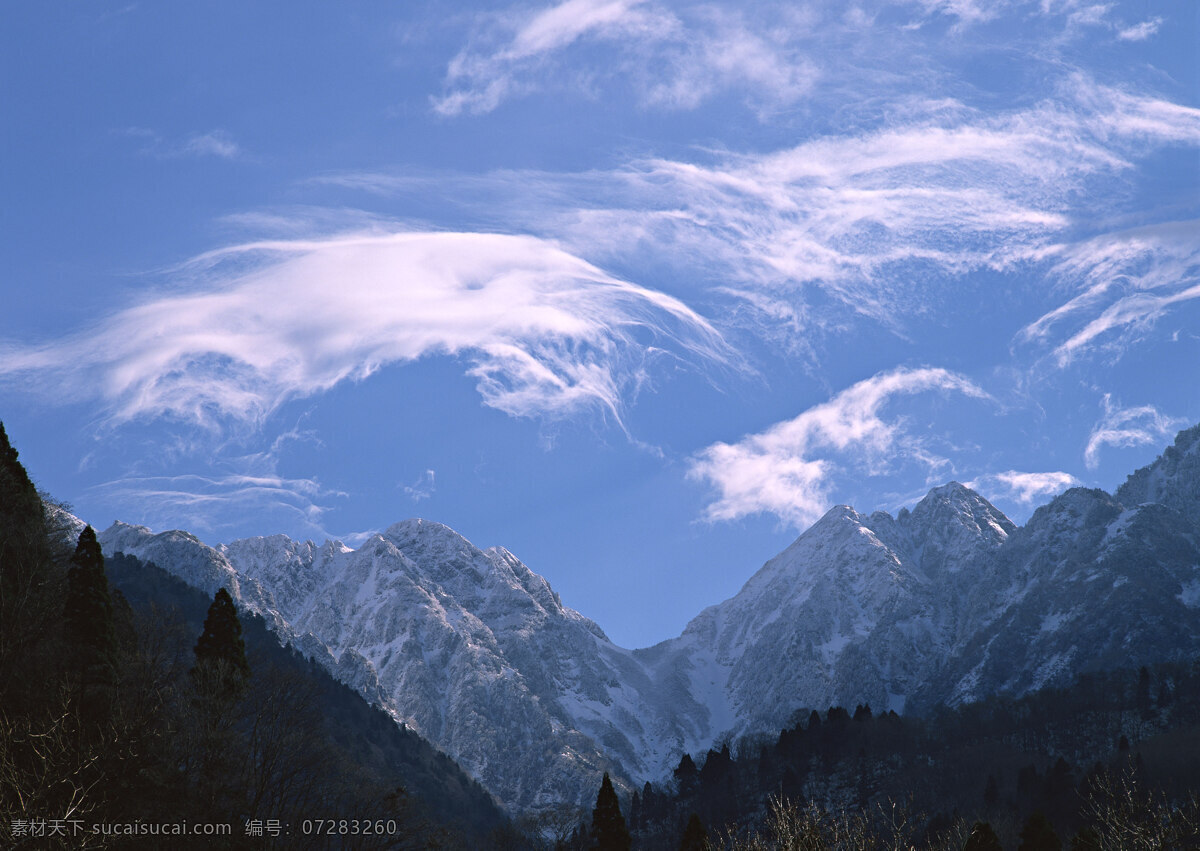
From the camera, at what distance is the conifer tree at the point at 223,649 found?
75.4 meters

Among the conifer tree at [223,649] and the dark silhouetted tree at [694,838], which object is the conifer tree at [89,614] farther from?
the dark silhouetted tree at [694,838]

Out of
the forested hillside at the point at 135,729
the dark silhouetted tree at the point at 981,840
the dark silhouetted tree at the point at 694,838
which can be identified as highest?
the forested hillside at the point at 135,729

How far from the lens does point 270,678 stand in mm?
81562

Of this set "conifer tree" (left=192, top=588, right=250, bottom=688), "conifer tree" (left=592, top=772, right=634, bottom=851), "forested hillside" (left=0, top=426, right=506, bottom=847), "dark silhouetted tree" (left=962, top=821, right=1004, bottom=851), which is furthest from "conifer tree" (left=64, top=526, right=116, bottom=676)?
"dark silhouetted tree" (left=962, top=821, right=1004, bottom=851)

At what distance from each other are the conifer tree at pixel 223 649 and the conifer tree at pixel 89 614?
24.1ft

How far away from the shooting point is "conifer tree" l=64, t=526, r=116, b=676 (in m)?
66.4

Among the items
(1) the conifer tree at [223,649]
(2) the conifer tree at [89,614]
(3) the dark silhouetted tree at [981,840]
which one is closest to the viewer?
(2) the conifer tree at [89,614]

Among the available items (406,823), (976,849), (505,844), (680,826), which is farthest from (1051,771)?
(406,823)

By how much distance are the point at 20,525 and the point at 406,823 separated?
34.5 meters

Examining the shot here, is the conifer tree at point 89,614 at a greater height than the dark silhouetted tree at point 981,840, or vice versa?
the conifer tree at point 89,614

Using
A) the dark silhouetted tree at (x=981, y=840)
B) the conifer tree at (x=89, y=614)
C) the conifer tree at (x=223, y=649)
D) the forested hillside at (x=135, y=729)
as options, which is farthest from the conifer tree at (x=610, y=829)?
the conifer tree at (x=89, y=614)

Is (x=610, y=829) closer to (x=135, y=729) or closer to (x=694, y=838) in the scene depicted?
(x=694, y=838)

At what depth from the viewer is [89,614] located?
69812mm

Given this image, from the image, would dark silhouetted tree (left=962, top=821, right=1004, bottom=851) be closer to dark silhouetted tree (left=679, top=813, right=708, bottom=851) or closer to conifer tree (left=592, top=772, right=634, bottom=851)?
dark silhouetted tree (left=679, top=813, right=708, bottom=851)
